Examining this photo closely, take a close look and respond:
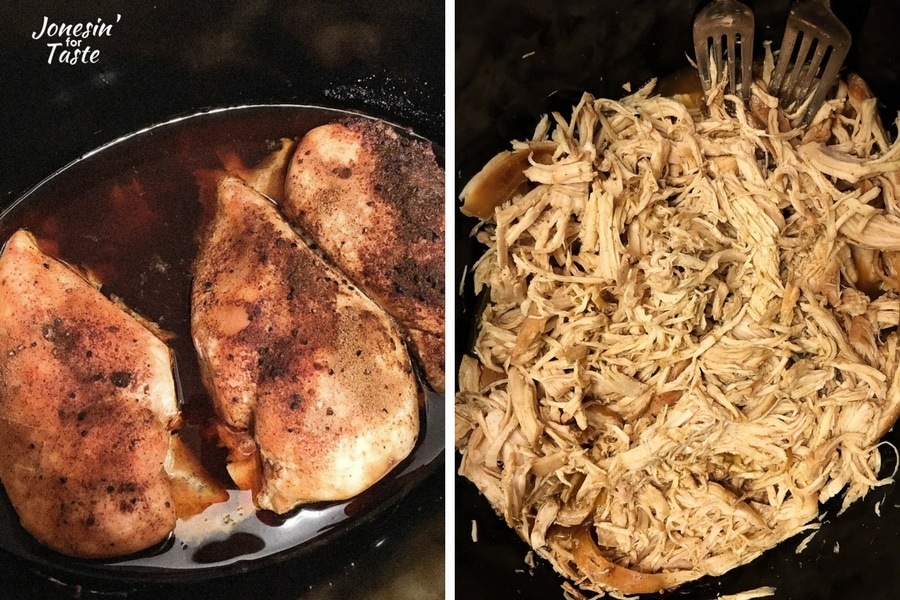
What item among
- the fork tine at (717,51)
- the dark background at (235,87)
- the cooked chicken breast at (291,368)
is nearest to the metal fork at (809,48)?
the fork tine at (717,51)

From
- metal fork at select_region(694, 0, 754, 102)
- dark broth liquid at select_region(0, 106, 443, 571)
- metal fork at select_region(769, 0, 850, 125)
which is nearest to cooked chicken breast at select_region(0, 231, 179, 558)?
dark broth liquid at select_region(0, 106, 443, 571)

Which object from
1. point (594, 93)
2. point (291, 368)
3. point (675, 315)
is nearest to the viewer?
point (291, 368)

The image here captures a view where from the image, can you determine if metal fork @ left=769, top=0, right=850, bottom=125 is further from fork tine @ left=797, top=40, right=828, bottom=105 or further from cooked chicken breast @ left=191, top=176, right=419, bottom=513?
cooked chicken breast @ left=191, top=176, right=419, bottom=513

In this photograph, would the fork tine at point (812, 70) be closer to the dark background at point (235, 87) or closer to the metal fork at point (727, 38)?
the metal fork at point (727, 38)

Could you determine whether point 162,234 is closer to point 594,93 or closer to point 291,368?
point 291,368

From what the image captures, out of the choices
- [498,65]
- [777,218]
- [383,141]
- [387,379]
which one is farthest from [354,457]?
[777,218]

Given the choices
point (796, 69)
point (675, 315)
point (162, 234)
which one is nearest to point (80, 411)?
point (162, 234)
